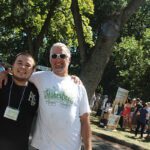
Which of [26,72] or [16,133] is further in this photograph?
[26,72]

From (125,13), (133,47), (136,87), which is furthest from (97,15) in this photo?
(125,13)

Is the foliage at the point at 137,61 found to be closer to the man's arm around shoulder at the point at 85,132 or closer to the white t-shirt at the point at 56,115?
the man's arm around shoulder at the point at 85,132

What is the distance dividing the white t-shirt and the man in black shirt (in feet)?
0.32

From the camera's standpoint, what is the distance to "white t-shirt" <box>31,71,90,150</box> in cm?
248

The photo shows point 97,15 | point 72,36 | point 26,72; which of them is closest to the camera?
point 26,72

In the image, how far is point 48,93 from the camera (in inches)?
98.7

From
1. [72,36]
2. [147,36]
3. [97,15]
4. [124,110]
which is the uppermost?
[97,15]

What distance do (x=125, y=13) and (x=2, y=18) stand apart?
1414cm

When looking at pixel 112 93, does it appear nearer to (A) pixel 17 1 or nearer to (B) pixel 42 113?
(A) pixel 17 1

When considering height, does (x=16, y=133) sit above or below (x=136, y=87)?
below

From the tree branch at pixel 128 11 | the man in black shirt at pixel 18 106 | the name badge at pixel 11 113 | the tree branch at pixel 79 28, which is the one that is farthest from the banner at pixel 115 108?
the name badge at pixel 11 113

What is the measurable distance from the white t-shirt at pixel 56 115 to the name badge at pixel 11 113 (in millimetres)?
249

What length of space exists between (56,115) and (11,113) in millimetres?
418

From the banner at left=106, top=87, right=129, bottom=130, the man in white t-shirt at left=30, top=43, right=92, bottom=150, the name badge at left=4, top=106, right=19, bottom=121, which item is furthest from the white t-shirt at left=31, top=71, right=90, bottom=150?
the banner at left=106, top=87, right=129, bottom=130
